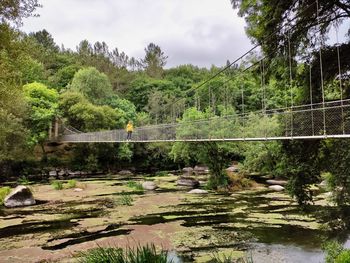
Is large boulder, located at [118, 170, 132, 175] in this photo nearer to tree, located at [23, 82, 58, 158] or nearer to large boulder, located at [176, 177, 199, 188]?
tree, located at [23, 82, 58, 158]

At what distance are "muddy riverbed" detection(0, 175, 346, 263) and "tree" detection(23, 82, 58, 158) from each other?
36.5 feet

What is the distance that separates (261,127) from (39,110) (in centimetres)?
1727

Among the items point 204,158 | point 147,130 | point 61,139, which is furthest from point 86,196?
point 61,139

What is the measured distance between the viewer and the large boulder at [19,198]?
12.3 metres

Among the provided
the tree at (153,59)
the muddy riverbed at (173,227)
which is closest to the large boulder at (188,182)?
the muddy riverbed at (173,227)

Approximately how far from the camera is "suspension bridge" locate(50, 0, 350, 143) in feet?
21.4

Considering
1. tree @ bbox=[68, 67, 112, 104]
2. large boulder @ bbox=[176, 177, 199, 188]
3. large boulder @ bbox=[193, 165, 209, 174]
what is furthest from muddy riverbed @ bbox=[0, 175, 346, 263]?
tree @ bbox=[68, 67, 112, 104]

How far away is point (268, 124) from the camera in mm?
11078

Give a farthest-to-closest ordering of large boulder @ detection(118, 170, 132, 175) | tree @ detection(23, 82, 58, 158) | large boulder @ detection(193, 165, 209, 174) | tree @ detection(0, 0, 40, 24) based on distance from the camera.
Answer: large boulder @ detection(118, 170, 132, 175) < tree @ detection(23, 82, 58, 158) < large boulder @ detection(193, 165, 209, 174) < tree @ detection(0, 0, 40, 24)

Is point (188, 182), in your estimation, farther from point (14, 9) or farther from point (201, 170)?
point (14, 9)

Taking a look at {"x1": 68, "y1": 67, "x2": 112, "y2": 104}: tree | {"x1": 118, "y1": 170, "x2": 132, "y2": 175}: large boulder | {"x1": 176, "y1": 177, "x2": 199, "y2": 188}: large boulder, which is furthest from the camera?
{"x1": 68, "y1": 67, "x2": 112, "y2": 104}: tree

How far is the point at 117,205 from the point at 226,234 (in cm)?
472

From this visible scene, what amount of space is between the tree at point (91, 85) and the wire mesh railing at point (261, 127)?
7524 millimetres

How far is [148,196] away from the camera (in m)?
13.9
